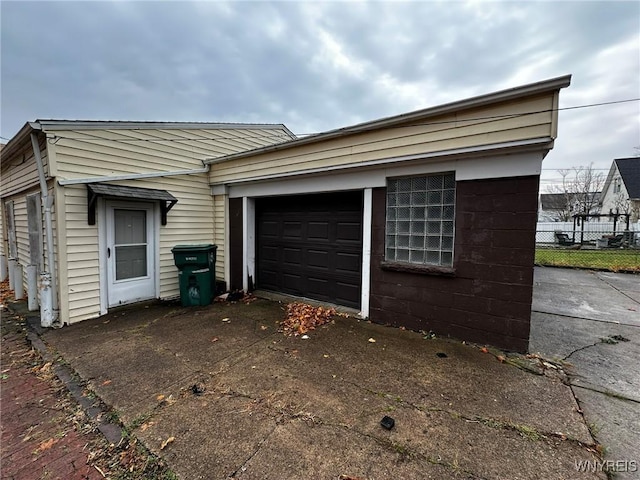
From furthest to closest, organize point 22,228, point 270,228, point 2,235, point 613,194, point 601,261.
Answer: point 613,194 < point 601,261 < point 2,235 < point 22,228 < point 270,228

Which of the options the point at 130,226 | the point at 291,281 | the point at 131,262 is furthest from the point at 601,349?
the point at 130,226

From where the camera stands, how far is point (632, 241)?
1396 centimetres

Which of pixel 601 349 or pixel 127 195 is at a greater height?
pixel 127 195

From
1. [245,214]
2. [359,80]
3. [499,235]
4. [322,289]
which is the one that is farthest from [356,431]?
[359,80]

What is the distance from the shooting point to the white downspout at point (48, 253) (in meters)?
4.19

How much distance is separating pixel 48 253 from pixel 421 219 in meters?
5.68

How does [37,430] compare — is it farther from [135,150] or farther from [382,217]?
[135,150]

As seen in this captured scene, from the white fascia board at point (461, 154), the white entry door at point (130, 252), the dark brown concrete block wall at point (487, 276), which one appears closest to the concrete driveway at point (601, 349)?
the dark brown concrete block wall at point (487, 276)

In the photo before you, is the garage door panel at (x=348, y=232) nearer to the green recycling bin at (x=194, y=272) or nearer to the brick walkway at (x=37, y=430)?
the green recycling bin at (x=194, y=272)

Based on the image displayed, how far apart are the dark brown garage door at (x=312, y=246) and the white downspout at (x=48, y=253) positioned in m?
3.29

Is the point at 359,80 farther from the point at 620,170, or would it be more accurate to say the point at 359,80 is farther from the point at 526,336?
the point at 620,170

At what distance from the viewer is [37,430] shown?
2.16m

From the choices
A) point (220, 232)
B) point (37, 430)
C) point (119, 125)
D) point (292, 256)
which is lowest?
point (37, 430)

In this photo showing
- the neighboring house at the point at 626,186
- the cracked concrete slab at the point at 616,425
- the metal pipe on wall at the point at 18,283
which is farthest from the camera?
the neighboring house at the point at 626,186
